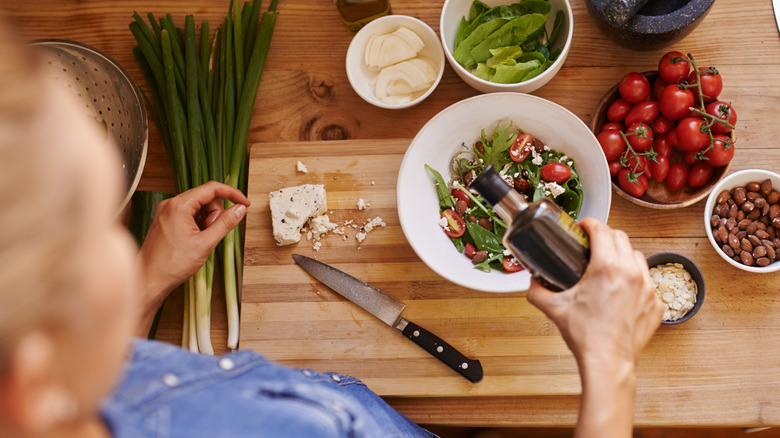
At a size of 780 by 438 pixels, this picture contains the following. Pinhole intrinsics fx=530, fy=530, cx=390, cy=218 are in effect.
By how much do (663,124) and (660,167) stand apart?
0.36ft

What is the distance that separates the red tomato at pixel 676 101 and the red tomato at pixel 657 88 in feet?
0.12

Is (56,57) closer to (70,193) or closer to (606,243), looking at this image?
(70,193)

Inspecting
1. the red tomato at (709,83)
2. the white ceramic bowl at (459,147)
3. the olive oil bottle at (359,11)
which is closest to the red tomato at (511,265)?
the white ceramic bowl at (459,147)

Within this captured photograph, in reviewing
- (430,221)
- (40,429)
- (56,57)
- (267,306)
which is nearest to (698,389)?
(430,221)

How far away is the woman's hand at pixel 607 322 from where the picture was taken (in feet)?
2.72

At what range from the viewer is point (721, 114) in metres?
1.18

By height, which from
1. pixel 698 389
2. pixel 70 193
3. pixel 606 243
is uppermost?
A: pixel 70 193

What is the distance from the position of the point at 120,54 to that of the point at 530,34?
3.77 feet

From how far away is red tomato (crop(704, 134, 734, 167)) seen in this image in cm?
117

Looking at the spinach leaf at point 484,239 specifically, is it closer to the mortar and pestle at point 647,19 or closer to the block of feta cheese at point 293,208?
the block of feta cheese at point 293,208

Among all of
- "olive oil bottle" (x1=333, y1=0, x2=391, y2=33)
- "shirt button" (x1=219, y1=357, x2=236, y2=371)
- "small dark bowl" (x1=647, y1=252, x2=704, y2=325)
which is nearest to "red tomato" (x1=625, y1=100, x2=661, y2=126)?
"small dark bowl" (x1=647, y1=252, x2=704, y2=325)

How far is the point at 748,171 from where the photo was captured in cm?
120

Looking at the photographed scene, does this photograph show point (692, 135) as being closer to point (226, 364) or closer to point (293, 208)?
point (293, 208)

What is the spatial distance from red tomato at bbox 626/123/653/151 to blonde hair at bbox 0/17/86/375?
3.74 ft
